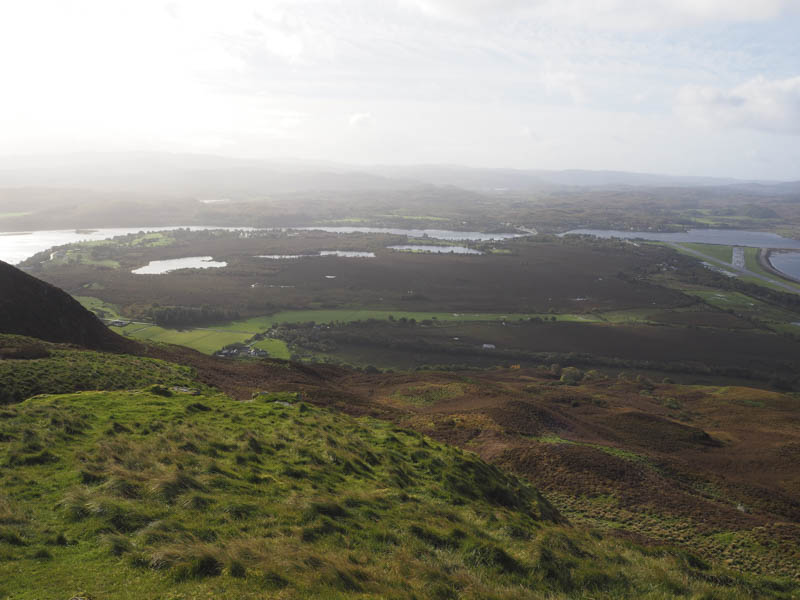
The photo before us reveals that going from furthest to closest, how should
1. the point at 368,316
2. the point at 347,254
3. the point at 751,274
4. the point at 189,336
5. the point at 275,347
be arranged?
the point at 347,254 < the point at 751,274 < the point at 368,316 < the point at 189,336 < the point at 275,347

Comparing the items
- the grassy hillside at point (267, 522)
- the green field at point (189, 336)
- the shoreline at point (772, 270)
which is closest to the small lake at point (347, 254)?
the green field at point (189, 336)

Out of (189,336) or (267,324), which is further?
(267,324)

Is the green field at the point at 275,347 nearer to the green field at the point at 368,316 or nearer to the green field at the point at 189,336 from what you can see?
the green field at the point at 189,336

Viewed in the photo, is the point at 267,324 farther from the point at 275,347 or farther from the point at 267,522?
the point at 267,522

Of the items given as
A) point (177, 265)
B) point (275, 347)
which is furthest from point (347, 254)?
point (275, 347)

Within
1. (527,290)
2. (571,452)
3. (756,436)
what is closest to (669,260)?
(527,290)

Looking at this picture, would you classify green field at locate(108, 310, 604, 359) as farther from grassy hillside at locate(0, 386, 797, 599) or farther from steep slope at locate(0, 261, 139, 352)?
grassy hillside at locate(0, 386, 797, 599)
